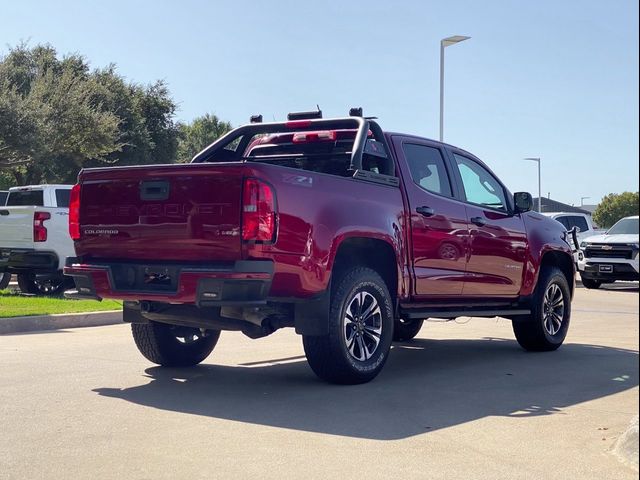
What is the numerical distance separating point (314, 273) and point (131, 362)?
2.62m

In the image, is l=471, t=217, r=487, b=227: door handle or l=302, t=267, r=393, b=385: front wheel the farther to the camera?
l=471, t=217, r=487, b=227: door handle

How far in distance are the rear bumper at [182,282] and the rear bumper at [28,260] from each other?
8390mm

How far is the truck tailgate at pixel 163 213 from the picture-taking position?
6102 mm

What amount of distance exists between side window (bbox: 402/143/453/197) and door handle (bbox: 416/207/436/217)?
23 centimetres

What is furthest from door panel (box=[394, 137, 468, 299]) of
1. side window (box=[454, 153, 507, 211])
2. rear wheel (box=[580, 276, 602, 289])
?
rear wheel (box=[580, 276, 602, 289])

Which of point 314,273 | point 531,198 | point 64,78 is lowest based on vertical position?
point 314,273

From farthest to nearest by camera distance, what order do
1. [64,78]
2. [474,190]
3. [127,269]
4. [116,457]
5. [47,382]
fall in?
[64,78], [474,190], [47,382], [127,269], [116,457]

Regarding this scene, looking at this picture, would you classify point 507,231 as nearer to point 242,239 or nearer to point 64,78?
point 242,239

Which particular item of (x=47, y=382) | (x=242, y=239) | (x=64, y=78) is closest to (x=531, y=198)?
(x=242, y=239)

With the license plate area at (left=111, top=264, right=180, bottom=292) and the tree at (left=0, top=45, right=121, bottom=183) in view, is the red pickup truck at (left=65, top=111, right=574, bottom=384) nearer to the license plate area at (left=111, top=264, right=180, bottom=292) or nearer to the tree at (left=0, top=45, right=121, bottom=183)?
the license plate area at (left=111, top=264, right=180, bottom=292)

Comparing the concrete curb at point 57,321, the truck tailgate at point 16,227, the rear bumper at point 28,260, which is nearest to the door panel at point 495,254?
the concrete curb at point 57,321

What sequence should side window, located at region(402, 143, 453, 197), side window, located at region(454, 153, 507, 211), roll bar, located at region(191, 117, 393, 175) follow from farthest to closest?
side window, located at region(454, 153, 507, 211) → side window, located at region(402, 143, 453, 197) → roll bar, located at region(191, 117, 393, 175)

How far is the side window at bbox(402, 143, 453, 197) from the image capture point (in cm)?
787

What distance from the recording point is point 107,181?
6.76 meters
